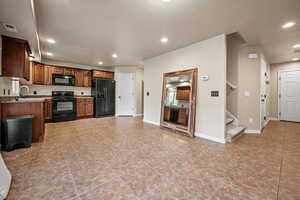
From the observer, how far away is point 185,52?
158 inches

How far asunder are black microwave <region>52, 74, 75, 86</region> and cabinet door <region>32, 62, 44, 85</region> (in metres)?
0.39

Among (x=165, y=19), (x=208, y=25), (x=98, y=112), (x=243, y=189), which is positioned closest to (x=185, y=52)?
(x=208, y=25)

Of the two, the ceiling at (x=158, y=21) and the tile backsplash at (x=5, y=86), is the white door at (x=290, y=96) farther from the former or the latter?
the tile backsplash at (x=5, y=86)

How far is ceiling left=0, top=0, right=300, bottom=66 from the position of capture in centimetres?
217

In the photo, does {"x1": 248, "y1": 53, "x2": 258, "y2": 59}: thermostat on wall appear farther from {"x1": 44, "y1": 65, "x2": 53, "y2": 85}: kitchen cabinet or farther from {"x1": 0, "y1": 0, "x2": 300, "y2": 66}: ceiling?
{"x1": 44, "y1": 65, "x2": 53, "y2": 85}: kitchen cabinet

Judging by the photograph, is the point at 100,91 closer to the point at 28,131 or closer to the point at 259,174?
the point at 28,131

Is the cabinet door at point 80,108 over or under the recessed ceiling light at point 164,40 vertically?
under

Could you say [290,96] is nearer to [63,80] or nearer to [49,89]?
[63,80]

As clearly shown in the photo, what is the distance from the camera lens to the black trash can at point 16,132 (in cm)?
256

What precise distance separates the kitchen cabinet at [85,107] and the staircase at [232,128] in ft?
18.5

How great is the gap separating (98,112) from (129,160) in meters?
4.71

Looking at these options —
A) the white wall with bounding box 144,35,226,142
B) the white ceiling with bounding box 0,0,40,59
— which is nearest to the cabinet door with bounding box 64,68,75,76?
the white ceiling with bounding box 0,0,40,59

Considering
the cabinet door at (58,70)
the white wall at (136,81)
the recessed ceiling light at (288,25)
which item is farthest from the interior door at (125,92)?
the recessed ceiling light at (288,25)

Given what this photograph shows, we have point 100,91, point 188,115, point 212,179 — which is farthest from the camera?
point 100,91
